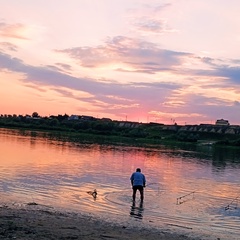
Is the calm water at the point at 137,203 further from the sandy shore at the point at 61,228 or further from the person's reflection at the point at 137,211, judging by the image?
the sandy shore at the point at 61,228

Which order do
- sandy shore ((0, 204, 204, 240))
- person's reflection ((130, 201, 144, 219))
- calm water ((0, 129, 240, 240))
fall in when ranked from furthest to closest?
person's reflection ((130, 201, 144, 219)), calm water ((0, 129, 240, 240)), sandy shore ((0, 204, 204, 240))

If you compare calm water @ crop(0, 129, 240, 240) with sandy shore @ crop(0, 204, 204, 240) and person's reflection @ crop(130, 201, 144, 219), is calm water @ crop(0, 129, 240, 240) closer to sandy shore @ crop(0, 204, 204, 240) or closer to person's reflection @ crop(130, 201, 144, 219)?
person's reflection @ crop(130, 201, 144, 219)

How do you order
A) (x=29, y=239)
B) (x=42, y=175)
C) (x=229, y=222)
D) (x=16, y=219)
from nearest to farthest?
(x=29, y=239) → (x=16, y=219) → (x=229, y=222) → (x=42, y=175)

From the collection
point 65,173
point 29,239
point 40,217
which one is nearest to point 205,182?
point 65,173

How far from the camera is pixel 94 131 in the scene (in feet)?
577

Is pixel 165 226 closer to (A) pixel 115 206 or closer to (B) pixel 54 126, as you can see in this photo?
(A) pixel 115 206

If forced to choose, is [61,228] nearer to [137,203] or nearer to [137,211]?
[137,211]

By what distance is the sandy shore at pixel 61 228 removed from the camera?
45.9 ft

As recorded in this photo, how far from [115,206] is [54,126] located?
171106 mm

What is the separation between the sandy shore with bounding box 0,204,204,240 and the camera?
14.0m

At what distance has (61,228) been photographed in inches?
615

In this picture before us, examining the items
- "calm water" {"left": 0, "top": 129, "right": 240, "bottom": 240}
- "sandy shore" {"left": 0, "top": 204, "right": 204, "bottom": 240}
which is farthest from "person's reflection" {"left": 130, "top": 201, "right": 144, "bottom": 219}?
"sandy shore" {"left": 0, "top": 204, "right": 204, "bottom": 240}

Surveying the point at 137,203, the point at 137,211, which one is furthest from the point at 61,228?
the point at 137,203

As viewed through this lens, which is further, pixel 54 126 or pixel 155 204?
pixel 54 126
